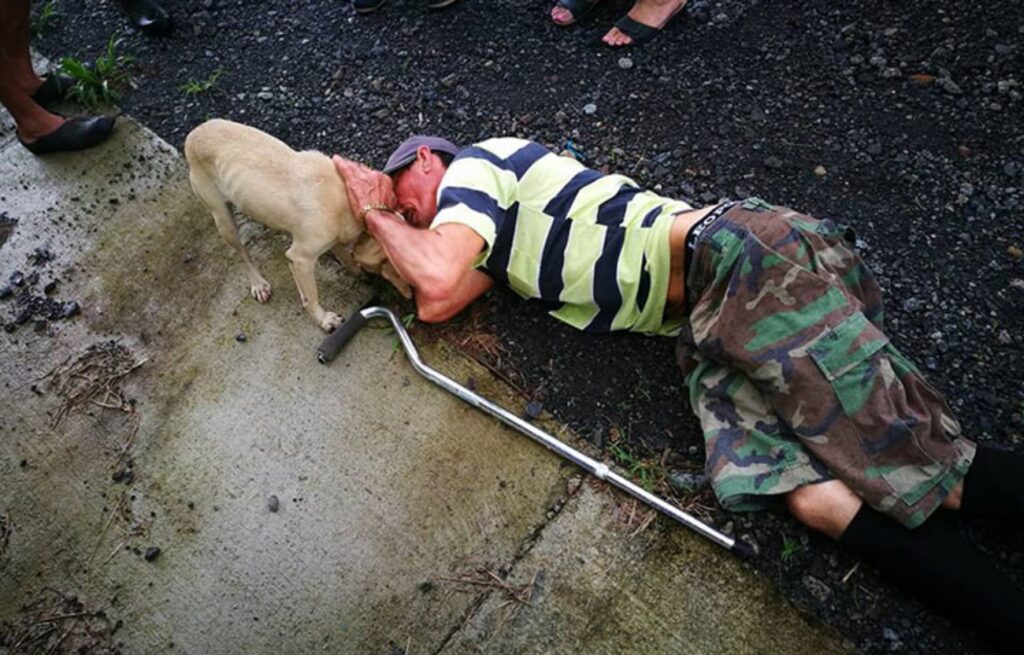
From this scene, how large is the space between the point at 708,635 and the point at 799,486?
54 centimetres

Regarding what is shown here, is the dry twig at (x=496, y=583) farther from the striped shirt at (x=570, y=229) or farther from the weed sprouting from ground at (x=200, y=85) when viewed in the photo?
the weed sprouting from ground at (x=200, y=85)

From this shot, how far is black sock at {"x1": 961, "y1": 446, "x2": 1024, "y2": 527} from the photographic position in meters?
2.19

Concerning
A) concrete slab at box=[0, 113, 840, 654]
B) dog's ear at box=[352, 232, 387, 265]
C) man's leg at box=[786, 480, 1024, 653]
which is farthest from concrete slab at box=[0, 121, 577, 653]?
man's leg at box=[786, 480, 1024, 653]

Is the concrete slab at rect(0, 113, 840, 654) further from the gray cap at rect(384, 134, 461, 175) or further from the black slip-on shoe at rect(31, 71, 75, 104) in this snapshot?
the black slip-on shoe at rect(31, 71, 75, 104)

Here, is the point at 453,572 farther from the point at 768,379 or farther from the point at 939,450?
the point at 939,450

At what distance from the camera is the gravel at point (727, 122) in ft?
8.73

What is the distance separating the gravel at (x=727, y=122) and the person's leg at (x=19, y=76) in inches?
18.2

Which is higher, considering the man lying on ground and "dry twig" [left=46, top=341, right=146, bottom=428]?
the man lying on ground

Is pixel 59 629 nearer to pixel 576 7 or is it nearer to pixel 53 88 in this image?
pixel 53 88

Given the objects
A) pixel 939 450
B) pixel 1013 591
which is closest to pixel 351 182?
pixel 939 450

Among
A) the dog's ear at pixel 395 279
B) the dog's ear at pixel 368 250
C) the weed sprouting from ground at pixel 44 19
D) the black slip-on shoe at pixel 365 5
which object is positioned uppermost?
the black slip-on shoe at pixel 365 5

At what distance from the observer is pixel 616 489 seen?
2578mm

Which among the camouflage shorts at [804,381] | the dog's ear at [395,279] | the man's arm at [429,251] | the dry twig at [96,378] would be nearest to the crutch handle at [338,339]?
the dog's ear at [395,279]

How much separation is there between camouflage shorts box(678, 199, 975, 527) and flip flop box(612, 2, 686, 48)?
1673mm
